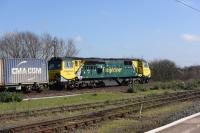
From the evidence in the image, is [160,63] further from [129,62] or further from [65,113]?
[65,113]

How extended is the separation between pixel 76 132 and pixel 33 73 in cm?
2600

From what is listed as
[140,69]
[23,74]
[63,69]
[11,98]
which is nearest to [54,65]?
[63,69]

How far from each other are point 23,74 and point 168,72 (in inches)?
2077

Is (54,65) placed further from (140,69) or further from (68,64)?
(140,69)

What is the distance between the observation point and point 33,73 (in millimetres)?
39375

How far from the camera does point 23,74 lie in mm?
38188

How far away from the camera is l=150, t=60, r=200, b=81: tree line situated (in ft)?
278

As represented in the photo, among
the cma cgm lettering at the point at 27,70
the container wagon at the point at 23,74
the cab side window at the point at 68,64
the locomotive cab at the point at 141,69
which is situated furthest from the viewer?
the locomotive cab at the point at 141,69

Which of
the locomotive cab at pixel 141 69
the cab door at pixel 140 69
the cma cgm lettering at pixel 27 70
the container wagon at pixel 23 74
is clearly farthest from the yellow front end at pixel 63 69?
the cab door at pixel 140 69

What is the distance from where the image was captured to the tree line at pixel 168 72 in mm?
84875

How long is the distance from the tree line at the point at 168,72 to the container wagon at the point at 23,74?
45759mm

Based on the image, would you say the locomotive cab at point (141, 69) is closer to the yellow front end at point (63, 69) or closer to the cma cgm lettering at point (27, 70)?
the yellow front end at point (63, 69)

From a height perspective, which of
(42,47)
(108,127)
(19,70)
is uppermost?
(42,47)

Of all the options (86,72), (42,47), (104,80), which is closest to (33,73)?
(86,72)
